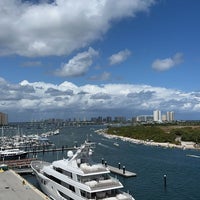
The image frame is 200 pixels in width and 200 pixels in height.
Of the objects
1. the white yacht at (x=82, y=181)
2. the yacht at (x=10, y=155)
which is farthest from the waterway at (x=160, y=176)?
the white yacht at (x=82, y=181)

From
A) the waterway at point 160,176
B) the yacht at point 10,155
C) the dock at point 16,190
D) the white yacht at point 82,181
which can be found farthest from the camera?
the yacht at point 10,155

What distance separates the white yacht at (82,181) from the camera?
1836 inches

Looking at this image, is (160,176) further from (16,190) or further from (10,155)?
(10,155)

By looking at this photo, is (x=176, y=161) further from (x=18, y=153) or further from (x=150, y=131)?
(x=150, y=131)

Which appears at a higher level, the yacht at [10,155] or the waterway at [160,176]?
the yacht at [10,155]

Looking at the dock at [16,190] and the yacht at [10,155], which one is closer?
the dock at [16,190]

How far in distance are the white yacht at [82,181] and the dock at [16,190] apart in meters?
3.40

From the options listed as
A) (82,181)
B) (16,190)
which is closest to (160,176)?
(82,181)

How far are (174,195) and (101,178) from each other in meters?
22.4

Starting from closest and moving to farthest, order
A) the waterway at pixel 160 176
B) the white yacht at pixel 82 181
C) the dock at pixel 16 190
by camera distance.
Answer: the white yacht at pixel 82 181
the dock at pixel 16 190
the waterway at pixel 160 176

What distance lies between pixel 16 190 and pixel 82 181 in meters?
12.6

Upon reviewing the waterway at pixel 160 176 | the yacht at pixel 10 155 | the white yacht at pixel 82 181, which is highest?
the white yacht at pixel 82 181

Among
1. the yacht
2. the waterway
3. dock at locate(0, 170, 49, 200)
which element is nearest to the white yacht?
dock at locate(0, 170, 49, 200)

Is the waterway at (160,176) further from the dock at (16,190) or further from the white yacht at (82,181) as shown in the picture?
the white yacht at (82,181)
